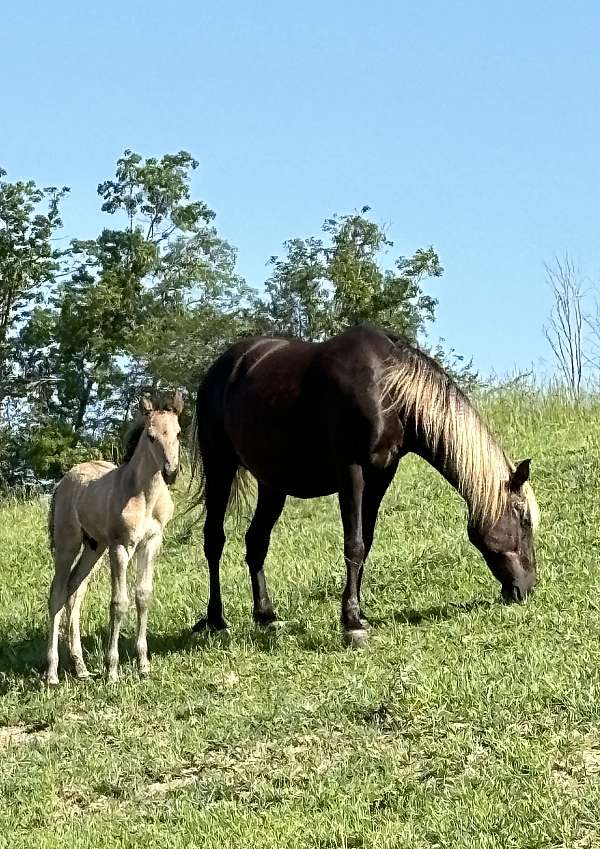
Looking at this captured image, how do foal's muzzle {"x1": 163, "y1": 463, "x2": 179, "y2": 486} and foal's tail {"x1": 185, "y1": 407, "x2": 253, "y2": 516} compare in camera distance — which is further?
foal's tail {"x1": 185, "y1": 407, "x2": 253, "y2": 516}

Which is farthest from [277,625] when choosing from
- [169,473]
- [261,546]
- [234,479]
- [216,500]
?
[169,473]

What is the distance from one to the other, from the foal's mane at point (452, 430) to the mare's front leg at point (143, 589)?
6.37 ft

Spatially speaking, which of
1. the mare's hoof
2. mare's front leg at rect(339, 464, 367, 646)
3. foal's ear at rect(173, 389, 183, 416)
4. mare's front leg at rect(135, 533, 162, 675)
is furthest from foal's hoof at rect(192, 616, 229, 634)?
foal's ear at rect(173, 389, 183, 416)

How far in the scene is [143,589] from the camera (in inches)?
307

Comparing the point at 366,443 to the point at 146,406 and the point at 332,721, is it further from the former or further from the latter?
the point at 332,721

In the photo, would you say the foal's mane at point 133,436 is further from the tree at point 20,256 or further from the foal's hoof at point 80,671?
the tree at point 20,256

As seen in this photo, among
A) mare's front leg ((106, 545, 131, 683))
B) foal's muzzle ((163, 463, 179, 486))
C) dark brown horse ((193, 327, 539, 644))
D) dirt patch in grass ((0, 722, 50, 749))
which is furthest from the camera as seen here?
dark brown horse ((193, 327, 539, 644))

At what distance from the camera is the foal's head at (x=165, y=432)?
734cm

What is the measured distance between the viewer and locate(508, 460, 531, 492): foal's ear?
26.6 feet

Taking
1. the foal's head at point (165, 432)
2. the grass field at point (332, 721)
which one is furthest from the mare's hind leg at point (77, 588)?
the foal's head at point (165, 432)

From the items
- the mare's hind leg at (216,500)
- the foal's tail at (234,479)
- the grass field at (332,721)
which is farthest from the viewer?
the foal's tail at (234,479)

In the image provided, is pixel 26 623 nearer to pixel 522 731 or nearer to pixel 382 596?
pixel 382 596

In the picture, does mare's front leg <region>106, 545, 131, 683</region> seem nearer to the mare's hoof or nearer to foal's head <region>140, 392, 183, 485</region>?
foal's head <region>140, 392, 183, 485</region>

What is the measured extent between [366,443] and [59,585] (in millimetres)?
2505
